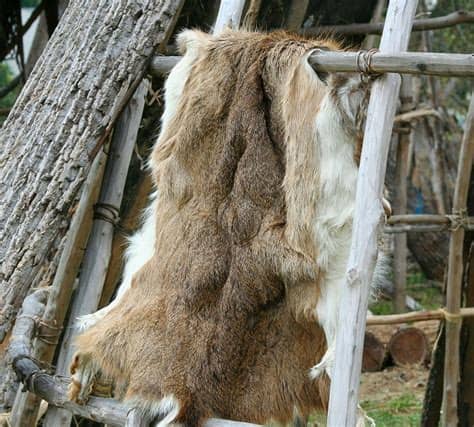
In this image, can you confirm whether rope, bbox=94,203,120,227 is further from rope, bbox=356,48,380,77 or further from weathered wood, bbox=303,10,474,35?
weathered wood, bbox=303,10,474,35

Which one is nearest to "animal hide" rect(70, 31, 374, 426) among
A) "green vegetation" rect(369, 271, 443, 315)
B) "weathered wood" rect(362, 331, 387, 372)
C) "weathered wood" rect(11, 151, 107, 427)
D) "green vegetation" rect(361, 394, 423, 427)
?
"weathered wood" rect(11, 151, 107, 427)

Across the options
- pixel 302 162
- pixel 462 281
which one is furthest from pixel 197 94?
pixel 462 281

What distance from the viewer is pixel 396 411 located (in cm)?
512

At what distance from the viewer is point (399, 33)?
6.97ft

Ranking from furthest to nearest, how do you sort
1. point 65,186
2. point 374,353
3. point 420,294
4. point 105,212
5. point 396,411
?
point 420,294 → point 374,353 → point 396,411 → point 105,212 → point 65,186

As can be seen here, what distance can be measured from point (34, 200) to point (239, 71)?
0.72 metres

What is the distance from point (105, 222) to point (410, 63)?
141cm

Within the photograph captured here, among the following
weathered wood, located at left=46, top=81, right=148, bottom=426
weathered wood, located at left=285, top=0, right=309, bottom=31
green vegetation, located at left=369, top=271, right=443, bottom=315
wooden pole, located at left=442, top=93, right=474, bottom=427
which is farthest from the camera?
green vegetation, located at left=369, top=271, right=443, bottom=315

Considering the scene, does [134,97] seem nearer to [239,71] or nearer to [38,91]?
[38,91]

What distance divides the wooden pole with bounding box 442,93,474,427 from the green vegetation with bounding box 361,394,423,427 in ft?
3.91

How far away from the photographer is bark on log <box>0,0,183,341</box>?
2588 millimetres

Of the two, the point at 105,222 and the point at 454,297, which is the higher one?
the point at 454,297

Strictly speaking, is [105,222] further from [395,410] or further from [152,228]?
[395,410]

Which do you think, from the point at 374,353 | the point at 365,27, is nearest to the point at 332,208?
the point at 365,27
